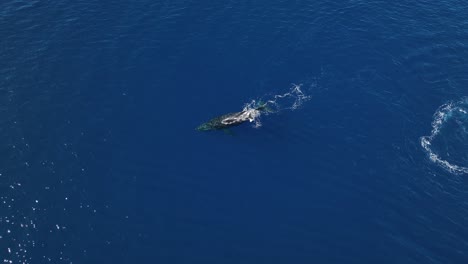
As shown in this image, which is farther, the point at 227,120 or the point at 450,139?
the point at 227,120

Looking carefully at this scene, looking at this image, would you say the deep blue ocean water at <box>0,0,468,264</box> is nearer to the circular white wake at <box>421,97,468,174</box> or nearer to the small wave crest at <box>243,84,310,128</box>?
the circular white wake at <box>421,97,468,174</box>

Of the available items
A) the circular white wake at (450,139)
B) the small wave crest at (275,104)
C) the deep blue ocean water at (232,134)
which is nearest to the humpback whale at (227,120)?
the small wave crest at (275,104)

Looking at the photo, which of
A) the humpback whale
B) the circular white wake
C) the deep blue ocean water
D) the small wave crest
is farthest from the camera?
the small wave crest

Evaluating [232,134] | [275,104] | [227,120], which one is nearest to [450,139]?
[275,104]

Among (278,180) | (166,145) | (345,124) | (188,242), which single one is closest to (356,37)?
(345,124)

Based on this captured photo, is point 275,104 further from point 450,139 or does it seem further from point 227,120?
point 450,139

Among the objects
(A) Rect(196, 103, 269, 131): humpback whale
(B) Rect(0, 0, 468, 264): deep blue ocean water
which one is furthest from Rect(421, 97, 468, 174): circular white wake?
(A) Rect(196, 103, 269, 131): humpback whale
